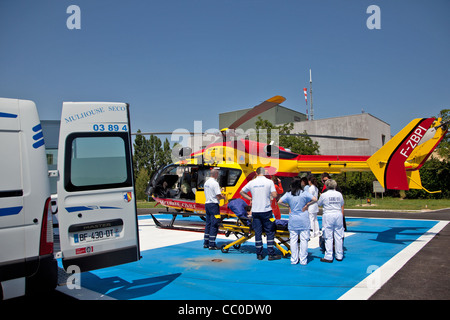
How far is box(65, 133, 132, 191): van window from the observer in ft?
13.6

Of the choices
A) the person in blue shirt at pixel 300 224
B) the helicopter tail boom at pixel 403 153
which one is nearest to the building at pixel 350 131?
the helicopter tail boom at pixel 403 153

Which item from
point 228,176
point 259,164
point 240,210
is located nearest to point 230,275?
point 240,210

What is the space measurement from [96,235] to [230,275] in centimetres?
236

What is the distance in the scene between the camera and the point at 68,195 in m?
4.09

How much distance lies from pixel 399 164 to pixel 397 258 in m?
2.87

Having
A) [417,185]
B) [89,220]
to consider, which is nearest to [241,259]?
[89,220]

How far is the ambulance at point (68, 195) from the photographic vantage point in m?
3.51

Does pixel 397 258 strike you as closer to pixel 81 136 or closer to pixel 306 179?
pixel 306 179

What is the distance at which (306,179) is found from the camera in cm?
873

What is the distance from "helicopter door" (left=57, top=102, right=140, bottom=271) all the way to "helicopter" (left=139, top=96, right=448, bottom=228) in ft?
15.1

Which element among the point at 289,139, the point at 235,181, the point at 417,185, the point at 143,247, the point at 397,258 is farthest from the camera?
the point at 289,139

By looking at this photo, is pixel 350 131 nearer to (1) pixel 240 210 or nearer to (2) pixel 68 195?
(1) pixel 240 210

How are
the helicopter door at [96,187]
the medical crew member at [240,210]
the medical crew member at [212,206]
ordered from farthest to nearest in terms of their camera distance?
the medical crew member at [212,206]
the medical crew member at [240,210]
the helicopter door at [96,187]

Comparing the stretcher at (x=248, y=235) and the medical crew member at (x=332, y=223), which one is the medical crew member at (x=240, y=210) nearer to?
the stretcher at (x=248, y=235)
